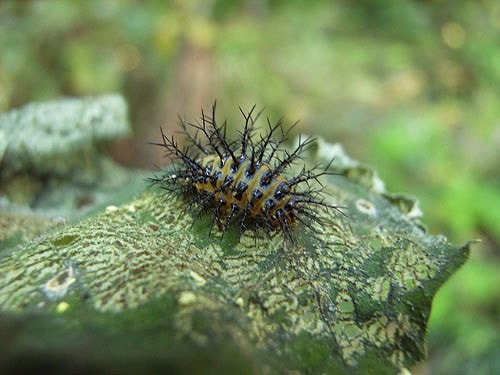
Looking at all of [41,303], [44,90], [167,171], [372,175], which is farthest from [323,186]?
[44,90]

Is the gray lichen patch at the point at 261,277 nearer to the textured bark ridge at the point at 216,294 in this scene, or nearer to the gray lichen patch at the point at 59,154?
the textured bark ridge at the point at 216,294

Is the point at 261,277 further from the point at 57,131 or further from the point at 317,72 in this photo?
the point at 317,72

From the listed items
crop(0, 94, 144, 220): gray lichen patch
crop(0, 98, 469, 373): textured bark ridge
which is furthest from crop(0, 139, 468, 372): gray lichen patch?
crop(0, 94, 144, 220): gray lichen patch

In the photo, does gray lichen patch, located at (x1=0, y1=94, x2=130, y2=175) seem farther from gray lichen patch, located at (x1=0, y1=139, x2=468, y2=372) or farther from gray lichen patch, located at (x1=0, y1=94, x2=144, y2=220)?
gray lichen patch, located at (x1=0, y1=139, x2=468, y2=372)

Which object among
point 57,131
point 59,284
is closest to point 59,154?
point 57,131

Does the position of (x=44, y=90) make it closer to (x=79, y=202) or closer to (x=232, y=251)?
(x=79, y=202)
